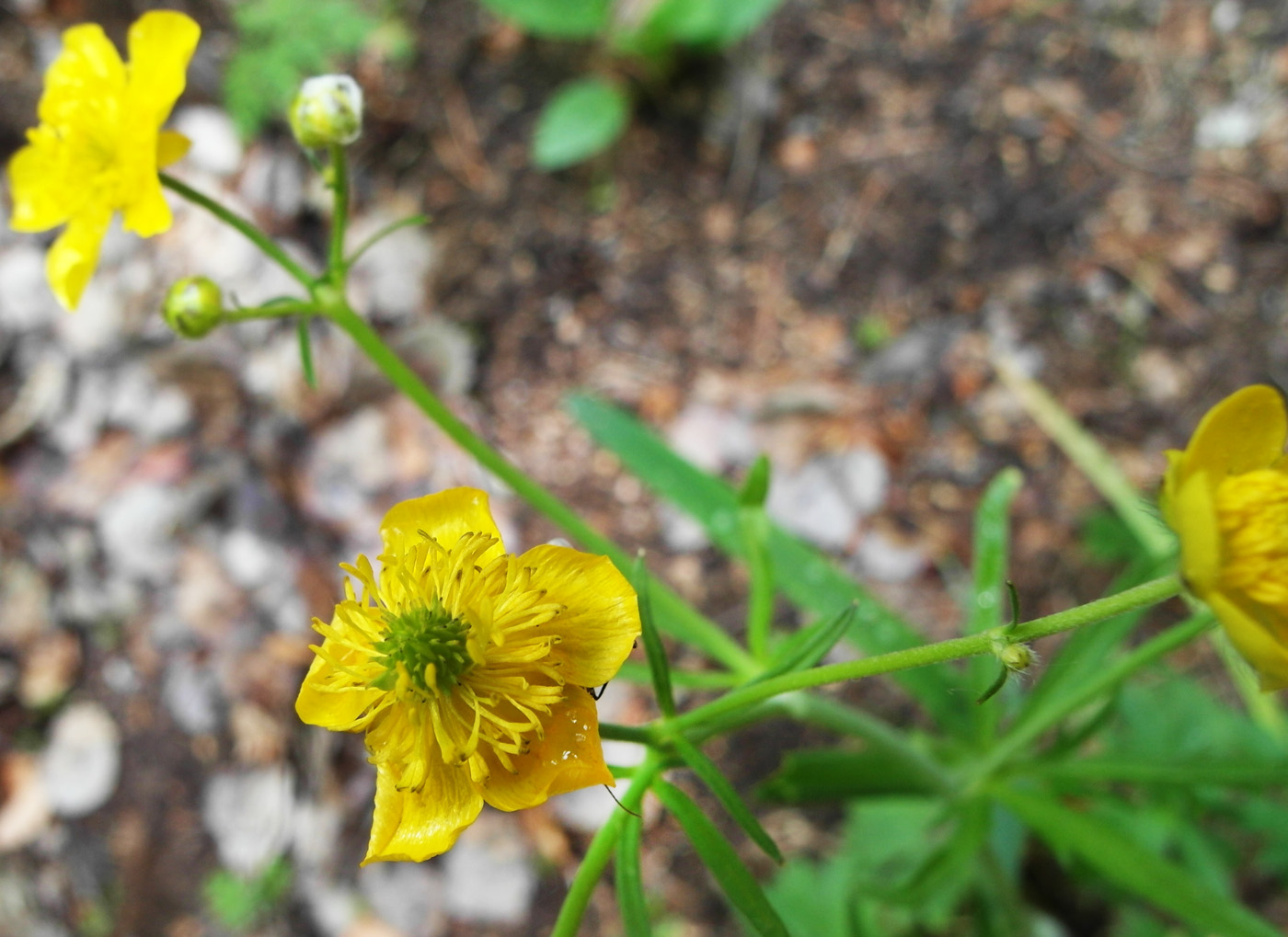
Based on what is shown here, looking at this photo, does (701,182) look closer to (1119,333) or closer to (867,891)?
(1119,333)

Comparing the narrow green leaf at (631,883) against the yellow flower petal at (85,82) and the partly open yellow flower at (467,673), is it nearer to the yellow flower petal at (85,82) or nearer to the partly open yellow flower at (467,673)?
the partly open yellow flower at (467,673)

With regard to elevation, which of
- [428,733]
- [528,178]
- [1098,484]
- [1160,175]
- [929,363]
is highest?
[528,178]

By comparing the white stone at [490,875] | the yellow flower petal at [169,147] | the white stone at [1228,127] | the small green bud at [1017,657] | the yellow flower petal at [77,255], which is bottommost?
the white stone at [490,875]

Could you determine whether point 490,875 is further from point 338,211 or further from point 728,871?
point 338,211

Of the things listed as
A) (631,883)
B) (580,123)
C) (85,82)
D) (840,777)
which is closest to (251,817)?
(840,777)

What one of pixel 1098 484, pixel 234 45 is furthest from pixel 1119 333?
pixel 234 45

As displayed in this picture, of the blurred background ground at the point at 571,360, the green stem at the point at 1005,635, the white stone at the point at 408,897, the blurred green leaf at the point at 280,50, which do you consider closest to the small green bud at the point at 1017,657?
the green stem at the point at 1005,635

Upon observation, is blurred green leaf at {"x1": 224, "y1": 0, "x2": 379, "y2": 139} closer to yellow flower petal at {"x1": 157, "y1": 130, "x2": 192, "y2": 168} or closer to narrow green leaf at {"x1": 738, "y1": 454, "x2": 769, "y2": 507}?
yellow flower petal at {"x1": 157, "y1": 130, "x2": 192, "y2": 168}
